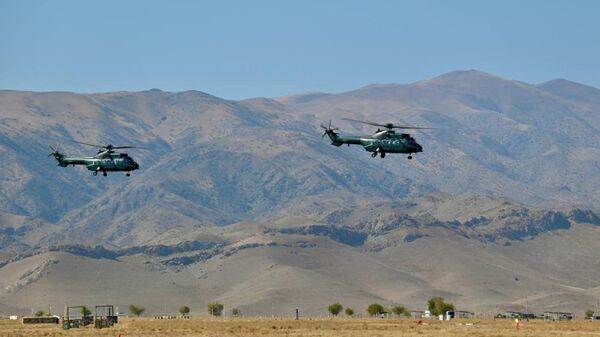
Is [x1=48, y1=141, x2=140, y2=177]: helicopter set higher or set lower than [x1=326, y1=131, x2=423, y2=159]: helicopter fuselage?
higher

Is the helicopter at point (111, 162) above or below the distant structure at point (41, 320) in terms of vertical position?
above

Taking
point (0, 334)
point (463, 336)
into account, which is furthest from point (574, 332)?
point (0, 334)

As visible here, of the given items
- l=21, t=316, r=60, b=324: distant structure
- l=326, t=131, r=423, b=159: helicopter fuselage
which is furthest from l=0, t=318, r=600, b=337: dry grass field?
l=326, t=131, r=423, b=159: helicopter fuselage

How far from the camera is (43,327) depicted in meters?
177

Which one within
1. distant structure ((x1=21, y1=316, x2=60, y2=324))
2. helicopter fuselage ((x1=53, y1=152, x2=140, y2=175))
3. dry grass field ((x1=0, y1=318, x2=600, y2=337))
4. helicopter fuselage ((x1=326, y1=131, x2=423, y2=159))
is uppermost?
helicopter fuselage ((x1=53, y1=152, x2=140, y2=175))

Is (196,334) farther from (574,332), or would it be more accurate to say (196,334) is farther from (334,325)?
(574,332)

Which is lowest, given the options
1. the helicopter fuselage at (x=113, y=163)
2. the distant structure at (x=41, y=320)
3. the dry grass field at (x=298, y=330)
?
the dry grass field at (x=298, y=330)

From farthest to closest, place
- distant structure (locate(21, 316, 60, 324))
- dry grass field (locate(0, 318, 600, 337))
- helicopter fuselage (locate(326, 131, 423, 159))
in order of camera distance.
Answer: distant structure (locate(21, 316, 60, 324)) < helicopter fuselage (locate(326, 131, 423, 159)) < dry grass field (locate(0, 318, 600, 337))

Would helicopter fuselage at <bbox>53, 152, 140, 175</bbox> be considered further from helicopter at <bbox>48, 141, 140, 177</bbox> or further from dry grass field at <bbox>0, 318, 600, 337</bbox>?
dry grass field at <bbox>0, 318, 600, 337</bbox>

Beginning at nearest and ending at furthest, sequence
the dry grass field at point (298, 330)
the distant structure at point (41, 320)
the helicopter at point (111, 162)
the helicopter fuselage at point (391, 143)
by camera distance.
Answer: the dry grass field at point (298, 330)
the helicopter fuselage at point (391, 143)
the helicopter at point (111, 162)
the distant structure at point (41, 320)

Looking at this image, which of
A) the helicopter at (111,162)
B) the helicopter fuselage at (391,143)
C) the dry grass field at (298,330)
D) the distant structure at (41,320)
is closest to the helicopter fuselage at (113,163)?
the helicopter at (111,162)

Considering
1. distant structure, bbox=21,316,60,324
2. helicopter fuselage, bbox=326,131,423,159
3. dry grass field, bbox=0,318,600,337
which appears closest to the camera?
dry grass field, bbox=0,318,600,337

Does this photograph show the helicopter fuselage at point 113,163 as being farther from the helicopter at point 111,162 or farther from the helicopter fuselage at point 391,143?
the helicopter fuselage at point 391,143

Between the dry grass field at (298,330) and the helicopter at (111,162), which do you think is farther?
the helicopter at (111,162)
